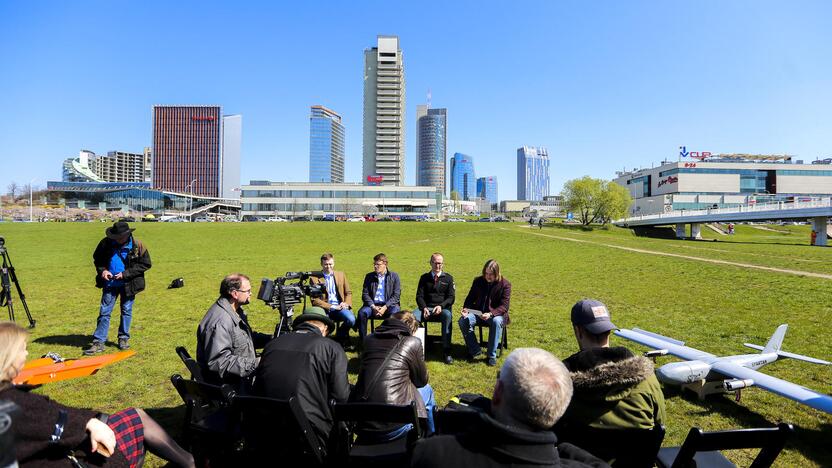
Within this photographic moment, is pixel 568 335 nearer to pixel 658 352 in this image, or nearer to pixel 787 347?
pixel 658 352

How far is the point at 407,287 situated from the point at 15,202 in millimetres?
134130

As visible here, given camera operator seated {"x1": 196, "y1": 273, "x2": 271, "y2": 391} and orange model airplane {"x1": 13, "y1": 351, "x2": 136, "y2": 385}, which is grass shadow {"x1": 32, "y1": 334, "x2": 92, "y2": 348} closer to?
orange model airplane {"x1": 13, "y1": 351, "x2": 136, "y2": 385}

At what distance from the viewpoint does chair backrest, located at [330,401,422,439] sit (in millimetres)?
2852

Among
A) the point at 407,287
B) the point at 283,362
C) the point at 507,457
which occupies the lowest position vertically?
the point at 407,287

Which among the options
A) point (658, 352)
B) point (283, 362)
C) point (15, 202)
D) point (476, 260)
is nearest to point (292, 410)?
point (283, 362)

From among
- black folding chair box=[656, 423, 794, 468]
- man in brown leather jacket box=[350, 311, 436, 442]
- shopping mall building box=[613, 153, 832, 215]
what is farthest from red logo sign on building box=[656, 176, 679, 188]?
black folding chair box=[656, 423, 794, 468]

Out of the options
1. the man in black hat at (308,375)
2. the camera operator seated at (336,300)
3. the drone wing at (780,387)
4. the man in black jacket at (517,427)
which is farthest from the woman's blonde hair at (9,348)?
the drone wing at (780,387)

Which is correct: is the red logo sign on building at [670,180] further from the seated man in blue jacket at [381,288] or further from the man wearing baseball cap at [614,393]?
the man wearing baseball cap at [614,393]

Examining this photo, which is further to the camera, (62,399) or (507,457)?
(62,399)

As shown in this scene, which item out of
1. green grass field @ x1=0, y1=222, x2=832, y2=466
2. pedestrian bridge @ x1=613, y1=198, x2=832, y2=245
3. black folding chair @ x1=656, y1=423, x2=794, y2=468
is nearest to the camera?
black folding chair @ x1=656, y1=423, x2=794, y2=468

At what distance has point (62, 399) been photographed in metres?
5.38

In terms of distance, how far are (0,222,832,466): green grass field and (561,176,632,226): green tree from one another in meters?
44.1

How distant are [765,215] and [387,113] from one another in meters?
140

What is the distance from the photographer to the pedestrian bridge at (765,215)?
127ft
